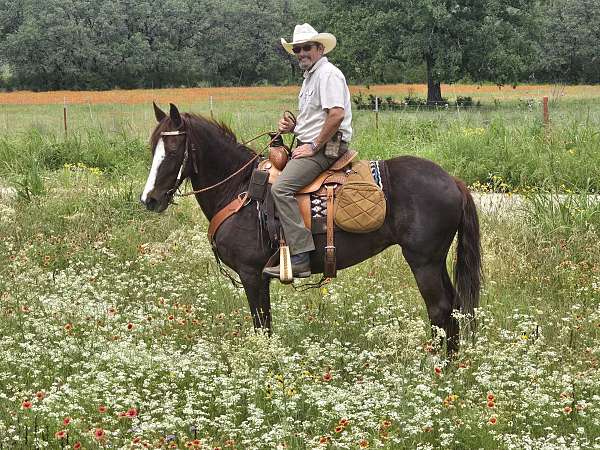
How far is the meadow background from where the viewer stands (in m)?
4.71

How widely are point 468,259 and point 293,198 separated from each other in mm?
1560

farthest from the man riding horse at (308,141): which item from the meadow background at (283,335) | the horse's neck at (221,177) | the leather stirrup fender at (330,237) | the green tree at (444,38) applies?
the green tree at (444,38)

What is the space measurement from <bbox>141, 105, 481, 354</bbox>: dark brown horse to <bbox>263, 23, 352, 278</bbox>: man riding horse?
0.25 m

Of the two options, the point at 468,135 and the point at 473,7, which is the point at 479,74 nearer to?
the point at 473,7

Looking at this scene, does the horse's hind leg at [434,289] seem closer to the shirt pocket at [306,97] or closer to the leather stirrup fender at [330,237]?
the leather stirrup fender at [330,237]

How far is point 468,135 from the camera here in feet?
47.8

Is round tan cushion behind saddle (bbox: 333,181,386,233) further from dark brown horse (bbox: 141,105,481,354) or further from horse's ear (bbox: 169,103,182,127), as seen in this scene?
horse's ear (bbox: 169,103,182,127)

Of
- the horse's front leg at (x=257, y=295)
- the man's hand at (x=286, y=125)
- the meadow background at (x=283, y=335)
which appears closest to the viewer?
the meadow background at (x=283, y=335)

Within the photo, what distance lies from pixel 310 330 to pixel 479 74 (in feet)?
114

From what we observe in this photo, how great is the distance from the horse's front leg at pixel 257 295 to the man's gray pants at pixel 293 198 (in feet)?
1.35

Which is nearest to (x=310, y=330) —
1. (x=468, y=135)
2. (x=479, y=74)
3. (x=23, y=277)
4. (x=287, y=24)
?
(x=23, y=277)

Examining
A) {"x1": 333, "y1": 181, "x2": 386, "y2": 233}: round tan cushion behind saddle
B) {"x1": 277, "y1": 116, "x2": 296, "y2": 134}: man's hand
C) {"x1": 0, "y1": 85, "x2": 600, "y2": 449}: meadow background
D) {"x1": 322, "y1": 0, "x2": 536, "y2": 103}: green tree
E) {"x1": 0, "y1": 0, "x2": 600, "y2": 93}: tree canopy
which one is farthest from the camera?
{"x1": 0, "y1": 0, "x2": 600, "y2": 93}: tree canopy

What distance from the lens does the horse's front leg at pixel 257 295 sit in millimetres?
6355

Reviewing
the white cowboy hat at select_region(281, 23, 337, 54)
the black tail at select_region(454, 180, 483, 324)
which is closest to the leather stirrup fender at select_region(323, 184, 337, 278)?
the black tail at select_region(454, 180, 483, 324)
